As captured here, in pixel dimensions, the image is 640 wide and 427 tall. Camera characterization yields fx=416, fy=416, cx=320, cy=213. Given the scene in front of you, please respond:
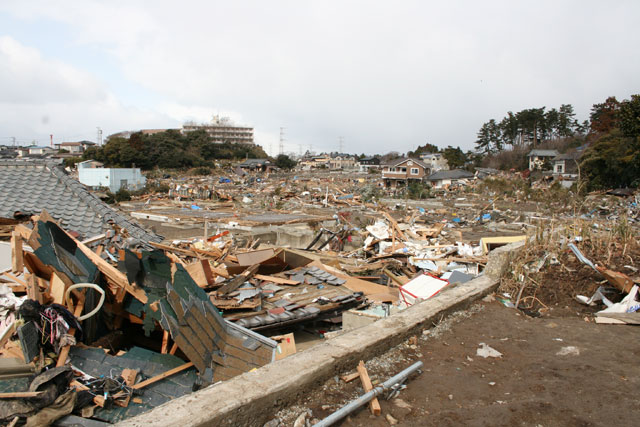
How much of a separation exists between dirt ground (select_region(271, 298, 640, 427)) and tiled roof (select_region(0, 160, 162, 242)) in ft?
17.7

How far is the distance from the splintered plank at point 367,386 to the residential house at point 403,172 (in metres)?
53.0

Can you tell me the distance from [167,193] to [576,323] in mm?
39754

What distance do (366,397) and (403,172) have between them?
55487mm

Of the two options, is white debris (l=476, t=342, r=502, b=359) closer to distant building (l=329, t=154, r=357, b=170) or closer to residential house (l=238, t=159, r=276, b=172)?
residential house (l=238, t=159, r=276, b=172)

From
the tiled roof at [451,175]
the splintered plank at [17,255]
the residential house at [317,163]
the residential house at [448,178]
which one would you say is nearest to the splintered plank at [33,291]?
the splintered plank at [17,255]

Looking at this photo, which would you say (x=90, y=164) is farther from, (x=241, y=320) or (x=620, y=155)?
(x=241, y=320)

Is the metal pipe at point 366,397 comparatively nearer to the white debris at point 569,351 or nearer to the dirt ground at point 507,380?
the dirt ground at point 507,380

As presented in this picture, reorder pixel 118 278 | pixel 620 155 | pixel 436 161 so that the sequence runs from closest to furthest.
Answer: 1. pixel 118 278
2. pixel 620 155
3. pixel 436 161

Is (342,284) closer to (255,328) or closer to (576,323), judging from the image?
(255,328)

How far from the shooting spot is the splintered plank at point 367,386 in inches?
113

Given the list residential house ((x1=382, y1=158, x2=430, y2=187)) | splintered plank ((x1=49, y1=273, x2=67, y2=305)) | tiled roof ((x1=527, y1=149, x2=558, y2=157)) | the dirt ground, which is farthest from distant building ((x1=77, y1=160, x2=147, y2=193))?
tiled roof ((x1=527, y1=149, x2=558, y2=157))

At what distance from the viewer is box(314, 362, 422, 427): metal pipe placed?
104 inches

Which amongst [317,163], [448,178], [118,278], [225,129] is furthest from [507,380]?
[225,129]

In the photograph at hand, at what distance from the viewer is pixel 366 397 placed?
9.46 feet
